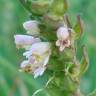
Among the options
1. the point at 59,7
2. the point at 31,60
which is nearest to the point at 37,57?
Answer: the point at 31,60

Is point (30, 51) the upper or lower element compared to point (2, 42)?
upper

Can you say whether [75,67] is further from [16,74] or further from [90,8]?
[90,8]

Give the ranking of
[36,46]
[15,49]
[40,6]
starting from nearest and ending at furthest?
[40,6]
[36,46]
[15,49]

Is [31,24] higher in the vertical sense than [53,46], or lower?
higher

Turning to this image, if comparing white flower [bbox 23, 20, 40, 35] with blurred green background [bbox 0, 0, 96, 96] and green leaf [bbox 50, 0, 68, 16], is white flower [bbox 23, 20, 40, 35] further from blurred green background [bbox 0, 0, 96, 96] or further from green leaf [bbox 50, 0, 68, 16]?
blurred green background [bbox 0, 0, 96, 96]

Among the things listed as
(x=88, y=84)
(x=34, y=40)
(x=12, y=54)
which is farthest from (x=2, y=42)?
(x=34, y=40)

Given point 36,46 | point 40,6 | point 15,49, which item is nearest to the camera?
point 40,6

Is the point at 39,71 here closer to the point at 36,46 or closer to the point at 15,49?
the point at 36,46
